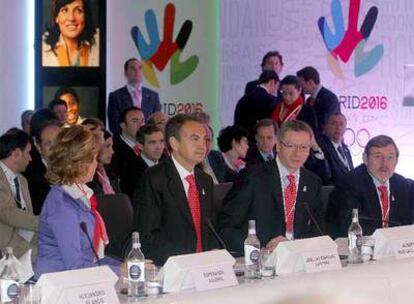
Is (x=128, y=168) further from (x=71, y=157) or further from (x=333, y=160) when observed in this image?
(x=71, y=157)

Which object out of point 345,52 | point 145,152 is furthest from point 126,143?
point 345,52

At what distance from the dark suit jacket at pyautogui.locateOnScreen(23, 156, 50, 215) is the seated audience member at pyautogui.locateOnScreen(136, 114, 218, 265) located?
5.60ft

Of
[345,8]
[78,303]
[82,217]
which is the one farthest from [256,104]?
[78,303]

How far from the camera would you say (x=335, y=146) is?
8734 millimetres

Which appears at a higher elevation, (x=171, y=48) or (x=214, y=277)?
(x=171, y=48)

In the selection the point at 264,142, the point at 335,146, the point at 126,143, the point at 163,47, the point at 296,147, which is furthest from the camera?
the point at 163,47

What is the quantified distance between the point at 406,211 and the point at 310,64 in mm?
4970

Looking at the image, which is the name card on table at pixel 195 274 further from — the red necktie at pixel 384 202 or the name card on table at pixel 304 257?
the red necktie at pixel 384 202

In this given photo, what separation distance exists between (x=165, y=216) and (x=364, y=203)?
1232 millimetres

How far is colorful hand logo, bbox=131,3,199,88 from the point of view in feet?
34.9

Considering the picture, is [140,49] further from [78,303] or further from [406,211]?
[78,303]

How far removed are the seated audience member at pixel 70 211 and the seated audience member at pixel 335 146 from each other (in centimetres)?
464

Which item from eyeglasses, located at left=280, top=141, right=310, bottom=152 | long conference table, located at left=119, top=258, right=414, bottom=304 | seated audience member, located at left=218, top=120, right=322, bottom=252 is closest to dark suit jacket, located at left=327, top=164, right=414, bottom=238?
seated audience member, located at left=218, top=120, right=322, bottom=252

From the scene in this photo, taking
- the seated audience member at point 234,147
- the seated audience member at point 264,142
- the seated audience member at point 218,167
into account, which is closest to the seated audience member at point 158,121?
the seated audience member at point 218,167
